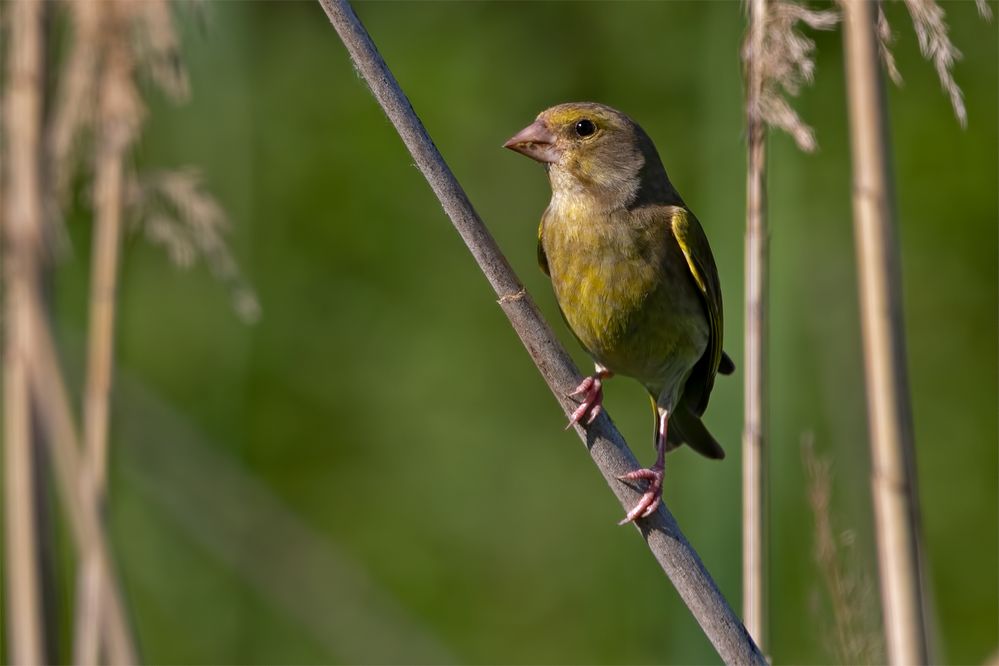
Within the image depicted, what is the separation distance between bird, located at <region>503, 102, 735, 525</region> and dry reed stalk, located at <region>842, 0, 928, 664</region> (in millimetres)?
771

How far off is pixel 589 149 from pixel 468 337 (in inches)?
143

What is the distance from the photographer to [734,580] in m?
3.25

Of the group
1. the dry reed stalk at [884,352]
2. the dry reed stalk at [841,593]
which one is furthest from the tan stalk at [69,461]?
the dry reed stalk at [884,352]

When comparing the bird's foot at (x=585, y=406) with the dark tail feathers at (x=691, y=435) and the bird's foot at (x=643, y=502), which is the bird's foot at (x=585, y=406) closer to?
the bird's foot at (x=643, y=502)

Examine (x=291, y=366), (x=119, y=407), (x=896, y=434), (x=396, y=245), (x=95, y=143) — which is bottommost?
(x=291, y=366)

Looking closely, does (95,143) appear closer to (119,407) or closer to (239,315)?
(119,407)

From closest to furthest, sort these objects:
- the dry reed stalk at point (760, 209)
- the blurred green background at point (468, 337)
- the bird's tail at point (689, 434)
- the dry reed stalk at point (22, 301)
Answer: the dry reed stalk at point (760, 209), the dry reed stalk at point (22, 301), the bird's tail at point (689, 434), the blurred green background at point (468, 337)

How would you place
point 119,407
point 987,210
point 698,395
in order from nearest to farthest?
1. point 698,395
2. point 119,407
3. point 987,210

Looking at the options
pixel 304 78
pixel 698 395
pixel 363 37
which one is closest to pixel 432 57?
pixel 304 78

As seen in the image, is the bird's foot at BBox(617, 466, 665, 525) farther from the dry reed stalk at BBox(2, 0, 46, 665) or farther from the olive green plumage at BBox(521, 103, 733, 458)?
the dry reed stalk at BBox(2, 0, 46, 665)

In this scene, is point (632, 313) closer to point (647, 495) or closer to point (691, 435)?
point (691, 435)

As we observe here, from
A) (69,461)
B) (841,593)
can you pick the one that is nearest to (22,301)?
(69,461)

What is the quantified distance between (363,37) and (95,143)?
3.81 ft

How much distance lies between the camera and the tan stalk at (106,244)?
9.26 ft
